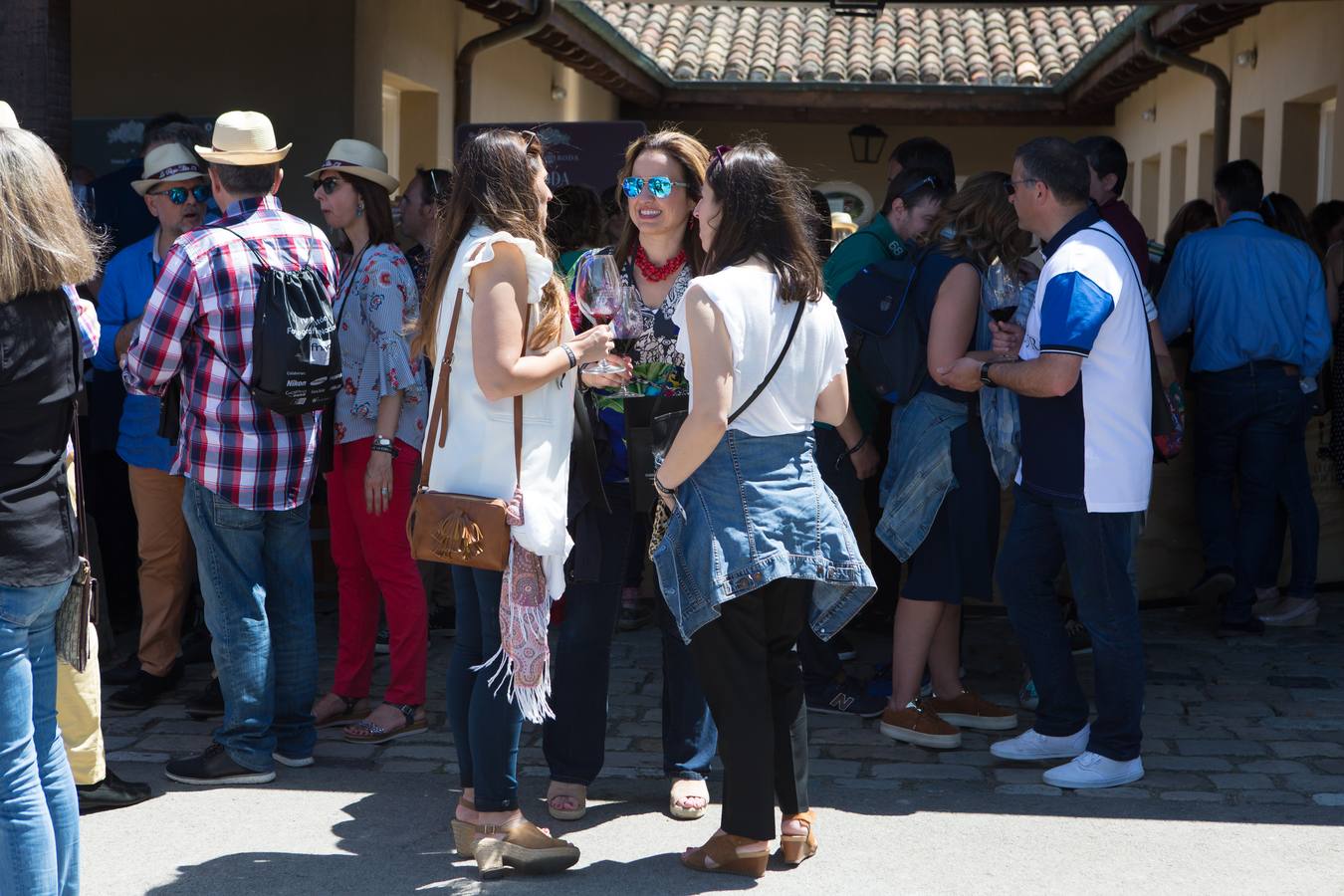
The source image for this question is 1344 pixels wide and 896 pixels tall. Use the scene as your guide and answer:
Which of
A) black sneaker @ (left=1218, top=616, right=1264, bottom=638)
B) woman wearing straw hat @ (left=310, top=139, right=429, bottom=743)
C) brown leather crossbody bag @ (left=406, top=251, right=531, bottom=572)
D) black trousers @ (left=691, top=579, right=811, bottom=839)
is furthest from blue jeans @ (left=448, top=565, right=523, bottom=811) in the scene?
black sneaker @ (left=1218, top=616, right=1264, bottom=638)

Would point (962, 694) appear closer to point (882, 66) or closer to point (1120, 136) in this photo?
point (882, 66)

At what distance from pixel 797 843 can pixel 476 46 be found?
811cm

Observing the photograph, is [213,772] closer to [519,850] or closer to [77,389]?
[519,850]

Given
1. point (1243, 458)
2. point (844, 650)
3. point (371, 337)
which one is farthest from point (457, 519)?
point (1243, 458)

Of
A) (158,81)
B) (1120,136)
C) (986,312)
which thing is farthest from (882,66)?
(986,312)

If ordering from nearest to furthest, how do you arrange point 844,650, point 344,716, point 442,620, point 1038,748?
point 1038,748 → point 344,716 → point 844,650 → point 442,620

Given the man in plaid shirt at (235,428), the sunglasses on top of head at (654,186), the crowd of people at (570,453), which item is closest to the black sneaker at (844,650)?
the crowd of people at (570,453)

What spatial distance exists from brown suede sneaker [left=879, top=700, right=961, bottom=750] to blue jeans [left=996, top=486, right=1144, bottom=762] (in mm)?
298

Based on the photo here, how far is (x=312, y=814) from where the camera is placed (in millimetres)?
4477

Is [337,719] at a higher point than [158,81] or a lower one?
lower

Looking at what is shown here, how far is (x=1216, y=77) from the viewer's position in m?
12.3

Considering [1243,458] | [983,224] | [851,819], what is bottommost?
[851,819]

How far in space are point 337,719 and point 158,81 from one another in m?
5.26

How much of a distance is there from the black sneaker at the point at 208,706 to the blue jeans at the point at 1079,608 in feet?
9.13
